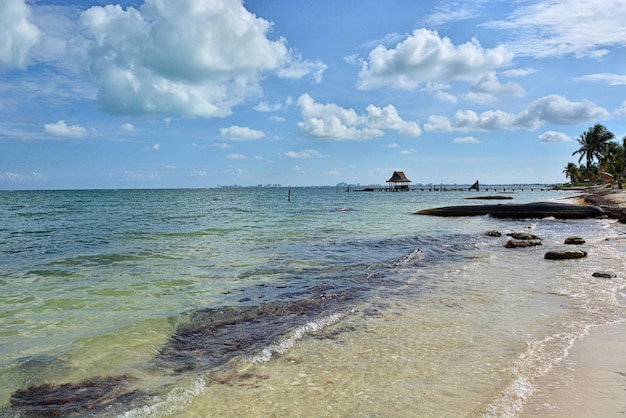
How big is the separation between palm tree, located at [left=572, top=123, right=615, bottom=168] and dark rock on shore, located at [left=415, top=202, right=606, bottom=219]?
66693 mm

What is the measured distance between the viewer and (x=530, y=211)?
113 feet

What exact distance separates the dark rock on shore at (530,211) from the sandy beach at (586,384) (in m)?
29.9

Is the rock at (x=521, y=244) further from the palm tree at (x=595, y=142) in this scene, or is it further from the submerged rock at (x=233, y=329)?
the palm tree at (x=595, y=142)

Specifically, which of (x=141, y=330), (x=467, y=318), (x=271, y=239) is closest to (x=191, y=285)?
(x=141, y=330)

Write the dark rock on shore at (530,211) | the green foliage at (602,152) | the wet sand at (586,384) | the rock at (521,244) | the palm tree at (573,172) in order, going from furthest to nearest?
the palm tree at (573,172), the green foliage at (602,152), the dark rock on shore at (530,211), the rock at (521,244), the wet sand at (586,384)

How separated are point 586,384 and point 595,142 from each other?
10141 cm

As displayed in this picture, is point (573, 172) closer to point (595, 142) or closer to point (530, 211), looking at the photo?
point (595, 142)

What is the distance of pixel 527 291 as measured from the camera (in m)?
9.95

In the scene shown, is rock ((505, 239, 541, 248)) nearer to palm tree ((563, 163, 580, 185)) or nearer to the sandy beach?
the sandy beach

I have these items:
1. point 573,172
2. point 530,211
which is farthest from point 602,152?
point 530,211

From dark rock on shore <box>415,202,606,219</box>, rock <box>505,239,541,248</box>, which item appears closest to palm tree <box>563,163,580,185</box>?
dark rock on shore <box>415,202,606,219</box>

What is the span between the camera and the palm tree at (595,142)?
85562 millimetres

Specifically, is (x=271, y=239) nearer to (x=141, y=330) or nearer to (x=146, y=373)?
(x=141, y=330)

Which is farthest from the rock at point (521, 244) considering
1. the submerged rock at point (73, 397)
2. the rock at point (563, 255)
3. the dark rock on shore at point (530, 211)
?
the dark rock on shore at point (530, 211)
